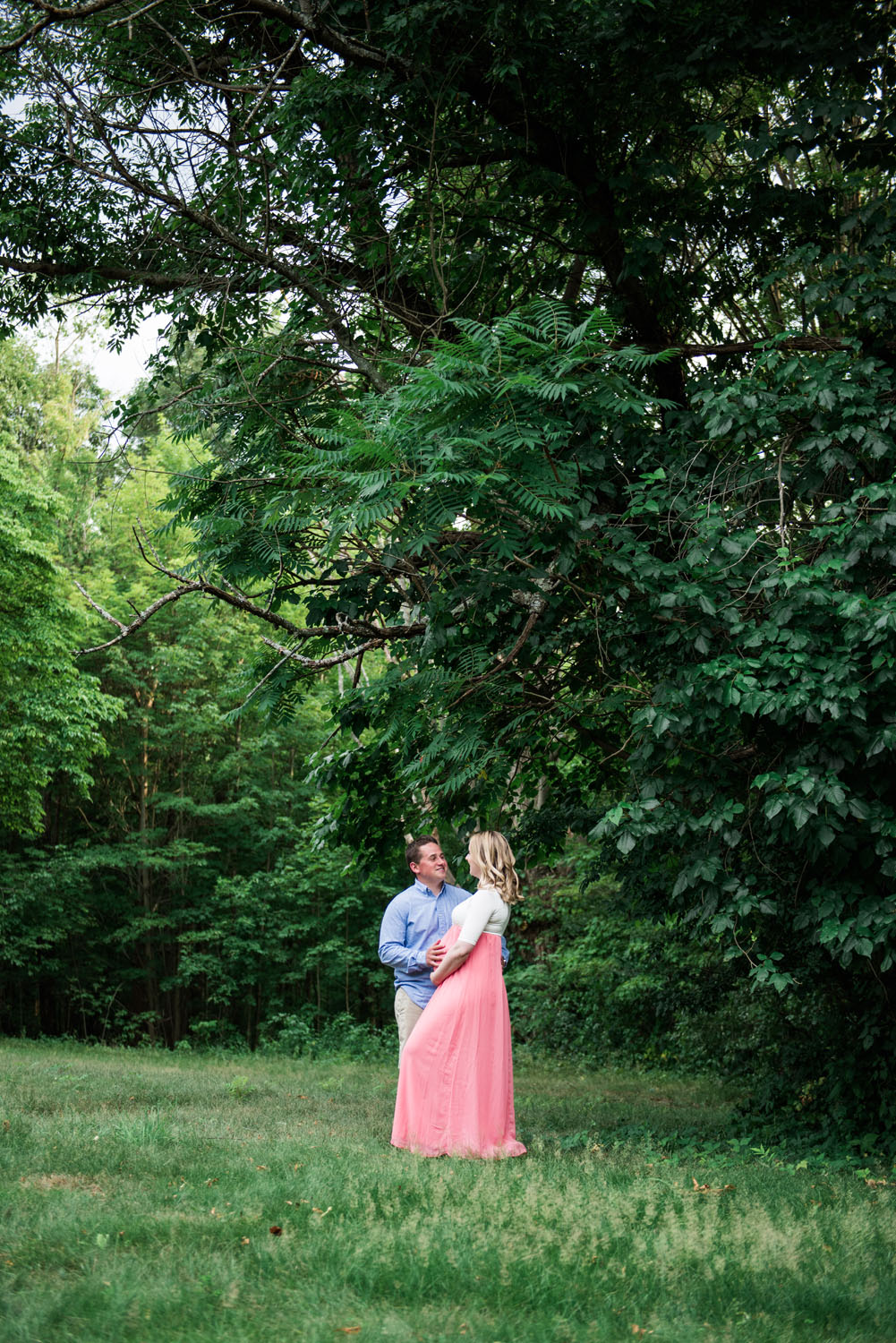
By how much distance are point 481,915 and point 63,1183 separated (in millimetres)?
2915

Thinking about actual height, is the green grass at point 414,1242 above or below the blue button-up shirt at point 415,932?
below

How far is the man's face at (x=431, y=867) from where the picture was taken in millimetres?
8227

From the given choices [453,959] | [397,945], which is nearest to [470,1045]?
[453,959]

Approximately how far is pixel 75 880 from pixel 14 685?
5358mm

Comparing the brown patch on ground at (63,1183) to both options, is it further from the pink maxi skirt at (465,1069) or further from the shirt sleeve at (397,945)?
the shirt sleeve at (397,945)

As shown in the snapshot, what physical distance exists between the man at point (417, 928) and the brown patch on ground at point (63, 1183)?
2.66 m

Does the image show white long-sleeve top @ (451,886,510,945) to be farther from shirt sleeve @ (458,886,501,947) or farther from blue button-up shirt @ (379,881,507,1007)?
blue button-up shirt @ (379,881,507,1007)

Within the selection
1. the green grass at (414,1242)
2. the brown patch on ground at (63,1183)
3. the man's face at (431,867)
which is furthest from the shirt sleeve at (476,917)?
the brown patch on ground at (63,1183)

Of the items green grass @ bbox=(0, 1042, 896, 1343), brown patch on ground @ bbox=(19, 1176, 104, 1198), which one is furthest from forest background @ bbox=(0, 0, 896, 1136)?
brown patch on ground @ bbox=(19, 1176, 104, 1198)

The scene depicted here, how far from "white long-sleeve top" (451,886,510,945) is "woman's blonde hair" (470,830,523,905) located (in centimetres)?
5

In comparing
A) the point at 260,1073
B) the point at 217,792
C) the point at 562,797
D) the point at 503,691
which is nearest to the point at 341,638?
the point at 503,691

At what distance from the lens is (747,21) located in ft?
25.6

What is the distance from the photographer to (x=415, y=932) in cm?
823

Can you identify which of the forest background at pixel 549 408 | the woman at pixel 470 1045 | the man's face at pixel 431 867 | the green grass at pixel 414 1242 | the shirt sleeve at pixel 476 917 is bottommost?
the green grass at pixel 414 1242
